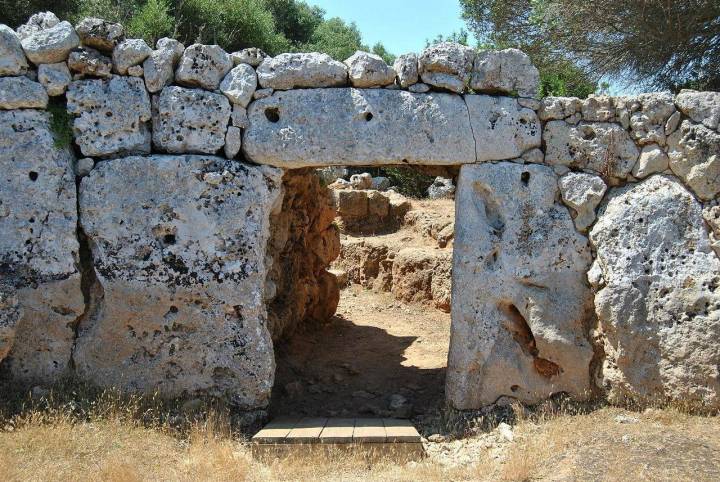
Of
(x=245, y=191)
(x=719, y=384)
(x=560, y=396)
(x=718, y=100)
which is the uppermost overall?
(x=718, y=100)

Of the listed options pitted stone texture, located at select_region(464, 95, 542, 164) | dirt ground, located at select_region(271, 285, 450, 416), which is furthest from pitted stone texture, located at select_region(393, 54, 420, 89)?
dirt ground, located at select_region(271, 285, 450, 416)

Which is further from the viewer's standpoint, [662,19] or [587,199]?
[662,19]

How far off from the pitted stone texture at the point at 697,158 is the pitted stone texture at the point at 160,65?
423 cm

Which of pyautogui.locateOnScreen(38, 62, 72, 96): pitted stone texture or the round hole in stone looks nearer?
pyautogui.locateOnScreen(38, 62, 72, 96): pitted stone texture

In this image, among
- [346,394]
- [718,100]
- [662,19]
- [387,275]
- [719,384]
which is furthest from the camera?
[387,275]

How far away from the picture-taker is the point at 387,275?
10727mm

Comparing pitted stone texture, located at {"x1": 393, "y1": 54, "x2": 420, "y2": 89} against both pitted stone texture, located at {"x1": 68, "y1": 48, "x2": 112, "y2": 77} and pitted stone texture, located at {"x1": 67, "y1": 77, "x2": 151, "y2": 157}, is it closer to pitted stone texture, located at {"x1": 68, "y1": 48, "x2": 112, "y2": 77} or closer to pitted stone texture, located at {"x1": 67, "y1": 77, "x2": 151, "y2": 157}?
pitted stone texture, located at {"x1": 67, "y1": 77, "x2": 151, "y2": 157}

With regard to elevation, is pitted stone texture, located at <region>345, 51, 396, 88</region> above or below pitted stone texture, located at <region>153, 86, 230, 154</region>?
above

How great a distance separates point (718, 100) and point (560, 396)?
2742 millimetres

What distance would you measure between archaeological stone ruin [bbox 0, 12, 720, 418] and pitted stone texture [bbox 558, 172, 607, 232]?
0.06ft

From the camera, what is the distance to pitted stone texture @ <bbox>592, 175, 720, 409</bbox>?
5016mm

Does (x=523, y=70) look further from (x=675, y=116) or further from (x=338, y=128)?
(x=338, y=128)

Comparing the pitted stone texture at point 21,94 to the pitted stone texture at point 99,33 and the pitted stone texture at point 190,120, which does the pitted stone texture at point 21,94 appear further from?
the pitted stone texture at point 190,120

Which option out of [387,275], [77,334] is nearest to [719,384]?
[77,334]
